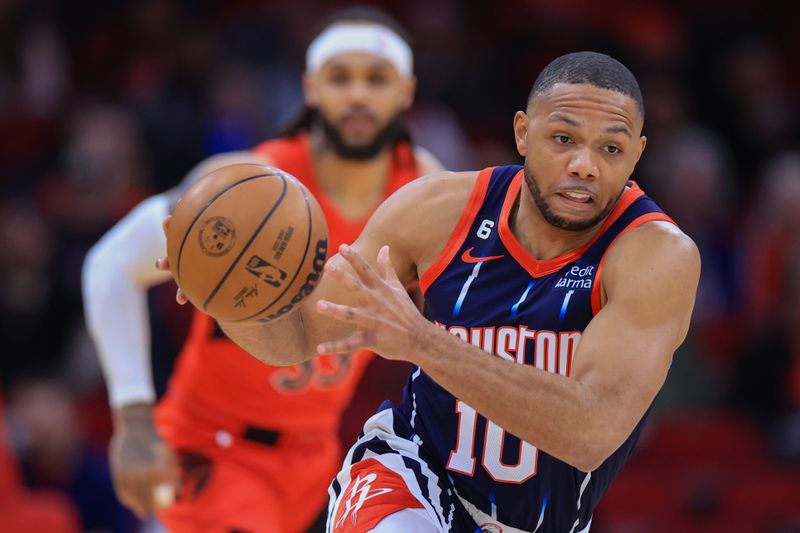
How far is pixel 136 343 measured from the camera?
5359mm

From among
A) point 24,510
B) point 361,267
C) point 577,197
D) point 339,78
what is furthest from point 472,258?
point 24,510

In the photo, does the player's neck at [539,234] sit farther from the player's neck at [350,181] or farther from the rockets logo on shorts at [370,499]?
the player's neck at [350,181]

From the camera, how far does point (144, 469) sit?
16.3 ft

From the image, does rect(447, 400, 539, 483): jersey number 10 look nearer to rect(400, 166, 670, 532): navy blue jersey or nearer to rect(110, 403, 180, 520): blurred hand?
rect(400, 166, 670, 532): navy blue jersey

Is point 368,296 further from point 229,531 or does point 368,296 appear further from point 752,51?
point 752,51

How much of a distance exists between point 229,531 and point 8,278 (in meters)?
4.18

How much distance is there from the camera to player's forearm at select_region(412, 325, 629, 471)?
3279 mm

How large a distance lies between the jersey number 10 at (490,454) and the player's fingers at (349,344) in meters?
0.69

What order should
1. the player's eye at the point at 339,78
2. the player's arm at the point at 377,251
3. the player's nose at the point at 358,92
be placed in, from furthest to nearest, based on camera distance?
1. the player's eye at the point at 339,78
2. the player's nose at the point at 358,92
3. the player's arm at the point at 377,251

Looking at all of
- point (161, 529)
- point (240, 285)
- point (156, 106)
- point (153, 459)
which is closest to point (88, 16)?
point (156, 106)

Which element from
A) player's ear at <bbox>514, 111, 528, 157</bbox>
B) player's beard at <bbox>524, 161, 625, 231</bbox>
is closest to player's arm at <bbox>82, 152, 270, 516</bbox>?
player's ear at <bbox>514, 111, 528, 157</bbox>

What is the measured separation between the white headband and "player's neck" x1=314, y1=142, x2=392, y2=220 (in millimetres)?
543

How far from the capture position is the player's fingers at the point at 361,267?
324 cm

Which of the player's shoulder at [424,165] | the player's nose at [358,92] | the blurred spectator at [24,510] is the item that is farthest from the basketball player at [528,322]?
the blurred spectator at [24,510]
